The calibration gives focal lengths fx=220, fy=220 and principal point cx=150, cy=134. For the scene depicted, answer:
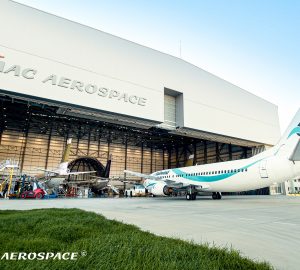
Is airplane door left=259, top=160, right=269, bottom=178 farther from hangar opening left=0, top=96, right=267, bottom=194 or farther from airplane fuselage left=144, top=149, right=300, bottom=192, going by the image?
hangar opening left=0, top=96, right=267, bottom=194

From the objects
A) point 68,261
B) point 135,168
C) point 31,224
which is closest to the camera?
point 68,261

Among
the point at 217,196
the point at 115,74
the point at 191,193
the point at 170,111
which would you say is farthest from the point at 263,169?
the point at 115,74

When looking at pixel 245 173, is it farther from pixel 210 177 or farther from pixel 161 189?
pixel 161 189

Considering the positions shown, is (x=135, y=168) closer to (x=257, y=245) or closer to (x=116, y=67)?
(x=116, y=67)

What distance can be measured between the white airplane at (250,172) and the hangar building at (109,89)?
7414 millimetres

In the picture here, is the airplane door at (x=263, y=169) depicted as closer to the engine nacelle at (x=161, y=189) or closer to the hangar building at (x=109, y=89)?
the engine nacelle at (x=161, y=189)

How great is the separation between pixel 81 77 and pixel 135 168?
125 ft

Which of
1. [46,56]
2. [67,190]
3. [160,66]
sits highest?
[160,66]

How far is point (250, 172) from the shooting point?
733 inches

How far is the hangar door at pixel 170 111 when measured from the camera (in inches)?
1133

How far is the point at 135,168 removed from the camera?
2256 inches

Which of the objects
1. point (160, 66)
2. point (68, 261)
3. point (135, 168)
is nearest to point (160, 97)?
point (160, 66)

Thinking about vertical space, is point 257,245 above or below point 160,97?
below

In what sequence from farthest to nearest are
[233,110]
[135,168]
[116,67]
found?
[135,168]
[233,110]
[116,67]
